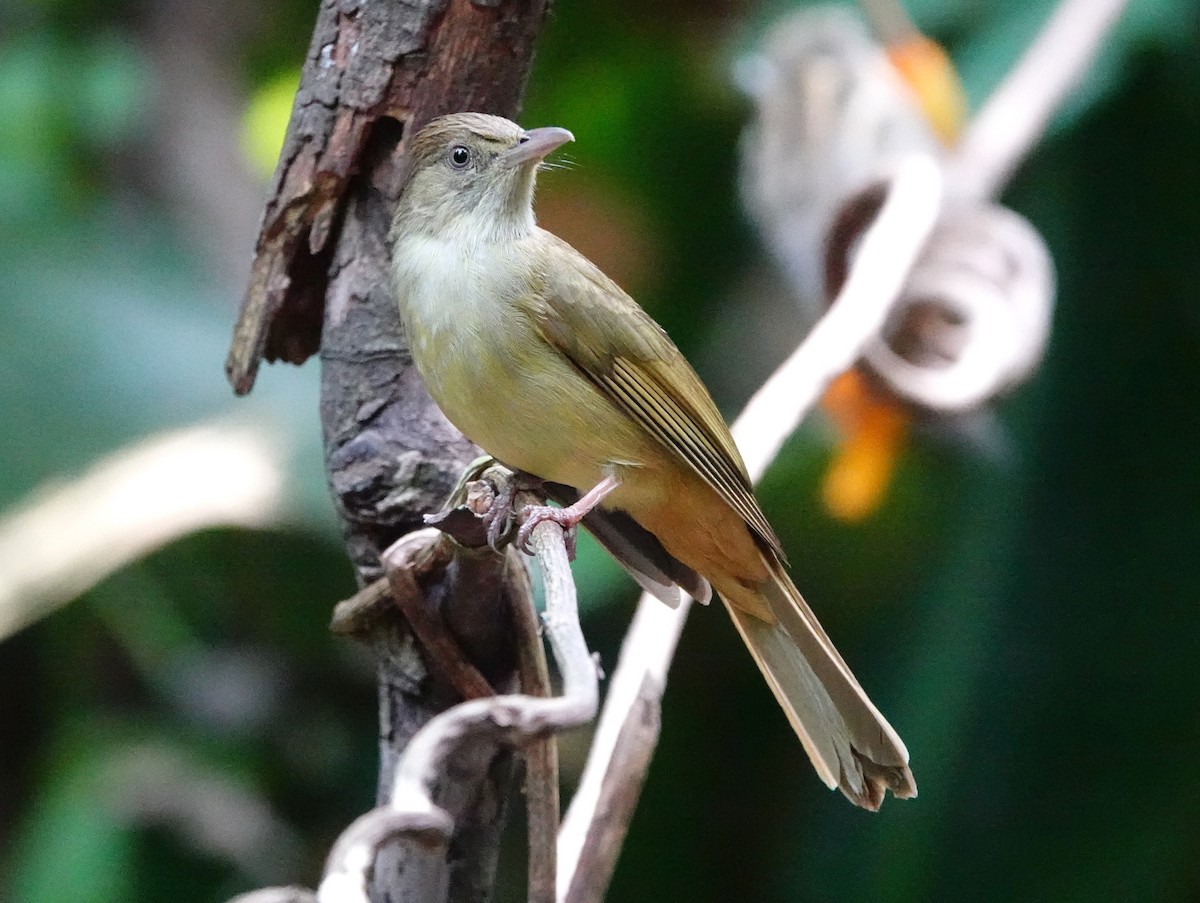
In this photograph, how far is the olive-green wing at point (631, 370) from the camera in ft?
8.42

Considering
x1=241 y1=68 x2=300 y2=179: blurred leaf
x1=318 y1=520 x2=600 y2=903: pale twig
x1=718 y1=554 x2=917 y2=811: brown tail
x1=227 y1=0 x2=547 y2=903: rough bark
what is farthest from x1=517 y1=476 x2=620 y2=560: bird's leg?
x1=241 y1=68 x2=300 y2=179: blurred leaf

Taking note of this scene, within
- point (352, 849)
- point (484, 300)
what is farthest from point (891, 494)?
point (352, 849)

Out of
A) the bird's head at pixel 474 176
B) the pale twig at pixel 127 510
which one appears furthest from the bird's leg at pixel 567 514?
the pale twig at pixel 127 510

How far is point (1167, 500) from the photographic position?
4742mm

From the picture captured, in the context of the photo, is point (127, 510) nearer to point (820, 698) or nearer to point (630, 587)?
point (630, 587)

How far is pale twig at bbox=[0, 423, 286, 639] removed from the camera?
3.67m

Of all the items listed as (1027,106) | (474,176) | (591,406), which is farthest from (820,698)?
(1027,106)

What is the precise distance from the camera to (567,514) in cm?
241

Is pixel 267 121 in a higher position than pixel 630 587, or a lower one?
higher

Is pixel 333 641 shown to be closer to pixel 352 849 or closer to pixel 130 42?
pixel 130 42

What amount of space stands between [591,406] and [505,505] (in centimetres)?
46

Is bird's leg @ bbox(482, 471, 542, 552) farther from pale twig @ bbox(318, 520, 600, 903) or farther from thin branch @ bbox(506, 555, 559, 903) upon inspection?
pale twig @ bbox(318, 520, 600, 903)

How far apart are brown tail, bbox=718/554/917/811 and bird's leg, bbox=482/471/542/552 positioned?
48 centimetres

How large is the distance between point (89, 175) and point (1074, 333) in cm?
360
